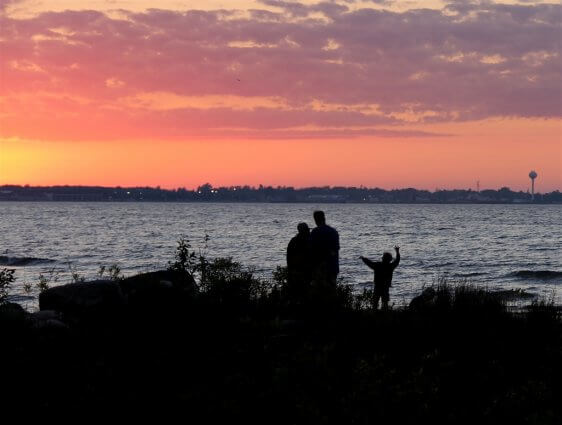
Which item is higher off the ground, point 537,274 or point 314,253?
point 314,253

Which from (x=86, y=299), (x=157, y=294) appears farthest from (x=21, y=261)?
(x=157, y=294)

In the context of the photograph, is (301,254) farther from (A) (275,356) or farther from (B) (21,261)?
(B) (21,261)

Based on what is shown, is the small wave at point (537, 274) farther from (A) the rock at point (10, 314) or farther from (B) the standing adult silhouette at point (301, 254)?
(A) the rock at point (10, 314)

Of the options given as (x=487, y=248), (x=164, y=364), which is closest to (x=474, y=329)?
(x=164, y=364)

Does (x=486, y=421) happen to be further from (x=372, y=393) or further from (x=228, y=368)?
(x=228, y=368)

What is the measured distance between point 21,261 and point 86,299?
39.3 m

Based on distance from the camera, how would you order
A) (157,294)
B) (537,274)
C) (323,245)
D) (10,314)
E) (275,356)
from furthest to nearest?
(537,274), (323,245), (157,294), (10,314), (275,356)

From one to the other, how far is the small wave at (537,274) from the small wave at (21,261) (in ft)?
95.5

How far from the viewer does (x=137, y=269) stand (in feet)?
144

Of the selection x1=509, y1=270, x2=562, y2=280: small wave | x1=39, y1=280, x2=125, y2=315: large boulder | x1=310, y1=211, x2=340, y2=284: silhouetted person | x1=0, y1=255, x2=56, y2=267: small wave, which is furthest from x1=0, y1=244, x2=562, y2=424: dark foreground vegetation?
x1=0, y1=255, x2=56, y2=267: small wave

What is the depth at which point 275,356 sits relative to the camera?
9.20 meters

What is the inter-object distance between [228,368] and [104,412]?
183cm

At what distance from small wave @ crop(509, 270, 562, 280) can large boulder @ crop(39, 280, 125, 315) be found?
29.8 metres

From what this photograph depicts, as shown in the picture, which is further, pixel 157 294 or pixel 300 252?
pixel 300 252
